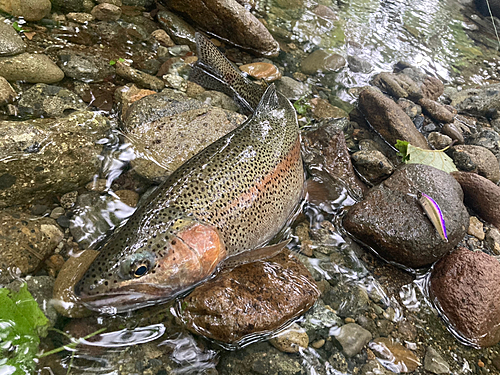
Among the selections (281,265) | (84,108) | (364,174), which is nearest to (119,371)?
(281,265)

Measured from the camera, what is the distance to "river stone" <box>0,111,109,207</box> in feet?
9.94

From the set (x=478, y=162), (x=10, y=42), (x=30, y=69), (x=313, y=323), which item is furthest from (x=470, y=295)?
(x=10, y=42)

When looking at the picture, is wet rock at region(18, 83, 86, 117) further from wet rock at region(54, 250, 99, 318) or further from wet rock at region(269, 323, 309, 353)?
wet rock at region(269, 323, 309, 353)

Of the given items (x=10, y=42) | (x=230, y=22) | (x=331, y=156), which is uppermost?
(x=230, y=22)

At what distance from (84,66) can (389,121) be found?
14.7 ft

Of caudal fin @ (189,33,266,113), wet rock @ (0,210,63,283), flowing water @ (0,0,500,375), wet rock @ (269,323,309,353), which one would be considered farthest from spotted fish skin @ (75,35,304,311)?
caudal fin @ (189,33,266,113)

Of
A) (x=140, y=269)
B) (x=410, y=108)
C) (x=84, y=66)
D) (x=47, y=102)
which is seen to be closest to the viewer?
(x=140, y=269)

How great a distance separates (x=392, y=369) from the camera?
9.39 feet

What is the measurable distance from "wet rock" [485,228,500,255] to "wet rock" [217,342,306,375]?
3.09m

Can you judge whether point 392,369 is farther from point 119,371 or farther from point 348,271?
point 119,371

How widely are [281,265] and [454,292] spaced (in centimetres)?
181

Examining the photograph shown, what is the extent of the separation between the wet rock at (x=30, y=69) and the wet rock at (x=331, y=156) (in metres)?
3.37

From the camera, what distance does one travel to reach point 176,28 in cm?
583

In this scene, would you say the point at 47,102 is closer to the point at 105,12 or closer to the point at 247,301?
the point at 105,12
